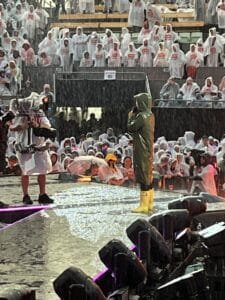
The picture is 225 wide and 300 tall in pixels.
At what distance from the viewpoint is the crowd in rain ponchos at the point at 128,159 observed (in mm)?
12648

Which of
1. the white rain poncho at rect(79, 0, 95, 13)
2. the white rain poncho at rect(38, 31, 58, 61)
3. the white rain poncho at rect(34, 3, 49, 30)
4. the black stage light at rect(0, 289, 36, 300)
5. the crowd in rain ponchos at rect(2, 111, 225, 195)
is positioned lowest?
the crowd in rain ponchos at rect(2, 111, 225, 195)

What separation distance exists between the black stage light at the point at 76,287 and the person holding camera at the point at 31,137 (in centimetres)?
418

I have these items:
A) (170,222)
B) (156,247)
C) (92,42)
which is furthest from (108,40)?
(156,247)

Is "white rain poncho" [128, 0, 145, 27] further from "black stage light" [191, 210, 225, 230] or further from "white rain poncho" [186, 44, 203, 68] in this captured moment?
"black stage light" [191, 210, 225, 230]

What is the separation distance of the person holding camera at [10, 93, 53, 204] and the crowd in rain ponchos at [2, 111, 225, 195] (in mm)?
2691

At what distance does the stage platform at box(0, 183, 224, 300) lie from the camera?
223 inches

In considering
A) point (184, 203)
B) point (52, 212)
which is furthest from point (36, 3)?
point (184, 203)

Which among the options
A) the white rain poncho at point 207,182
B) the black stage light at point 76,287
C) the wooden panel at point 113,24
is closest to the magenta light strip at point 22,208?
the white rain poncho at point 207,182

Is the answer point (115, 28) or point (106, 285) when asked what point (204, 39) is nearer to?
point (115, 28)

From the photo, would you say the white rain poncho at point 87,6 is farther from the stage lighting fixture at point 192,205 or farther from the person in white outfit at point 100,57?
the stage lighting fixture at point 192,205

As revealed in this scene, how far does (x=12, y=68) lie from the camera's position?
2175cm

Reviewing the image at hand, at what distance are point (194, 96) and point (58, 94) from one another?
3072mm

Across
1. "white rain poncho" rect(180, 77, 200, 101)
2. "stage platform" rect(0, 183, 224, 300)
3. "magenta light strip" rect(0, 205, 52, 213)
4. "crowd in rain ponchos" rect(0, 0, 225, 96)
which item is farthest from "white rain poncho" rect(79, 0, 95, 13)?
"magenta light strip" rect(0, 205, 52, 213)

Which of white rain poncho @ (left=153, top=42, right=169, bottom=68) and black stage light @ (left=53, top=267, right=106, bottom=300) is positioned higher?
white rain poncho @ (left=153, top=42, right=169, bottom=68)
